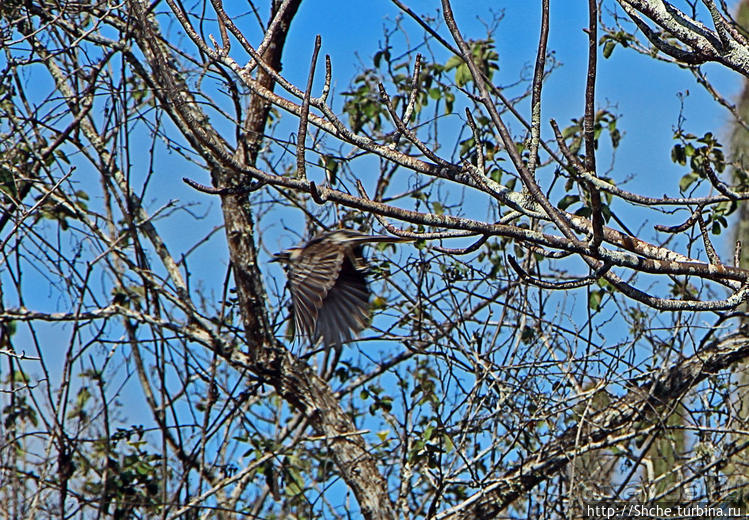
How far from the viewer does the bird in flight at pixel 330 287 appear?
410cm

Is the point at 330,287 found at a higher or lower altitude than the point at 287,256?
lower

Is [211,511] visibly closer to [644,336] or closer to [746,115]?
[644,336]

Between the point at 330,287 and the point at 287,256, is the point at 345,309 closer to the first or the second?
the point at 330,287

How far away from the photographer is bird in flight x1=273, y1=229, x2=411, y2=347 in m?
4.10

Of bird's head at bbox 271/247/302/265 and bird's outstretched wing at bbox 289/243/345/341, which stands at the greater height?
bird's head at bbox 271/247/302/265

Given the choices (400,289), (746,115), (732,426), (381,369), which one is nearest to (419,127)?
(400,289)

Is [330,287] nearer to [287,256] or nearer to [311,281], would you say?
[311,281]

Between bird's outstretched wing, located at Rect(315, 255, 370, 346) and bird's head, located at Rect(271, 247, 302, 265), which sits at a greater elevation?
bird's head, located at Rect(271, 247, 302, 265)

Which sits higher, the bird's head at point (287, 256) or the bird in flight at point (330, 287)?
the bird's head at point (287, 256)

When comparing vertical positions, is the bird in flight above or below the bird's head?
below

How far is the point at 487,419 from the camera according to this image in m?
4.01

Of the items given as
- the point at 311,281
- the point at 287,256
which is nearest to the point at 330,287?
the point at 311,281

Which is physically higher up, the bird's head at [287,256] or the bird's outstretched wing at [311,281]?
the bird's head at [287,256]

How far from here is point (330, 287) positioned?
412 cm
